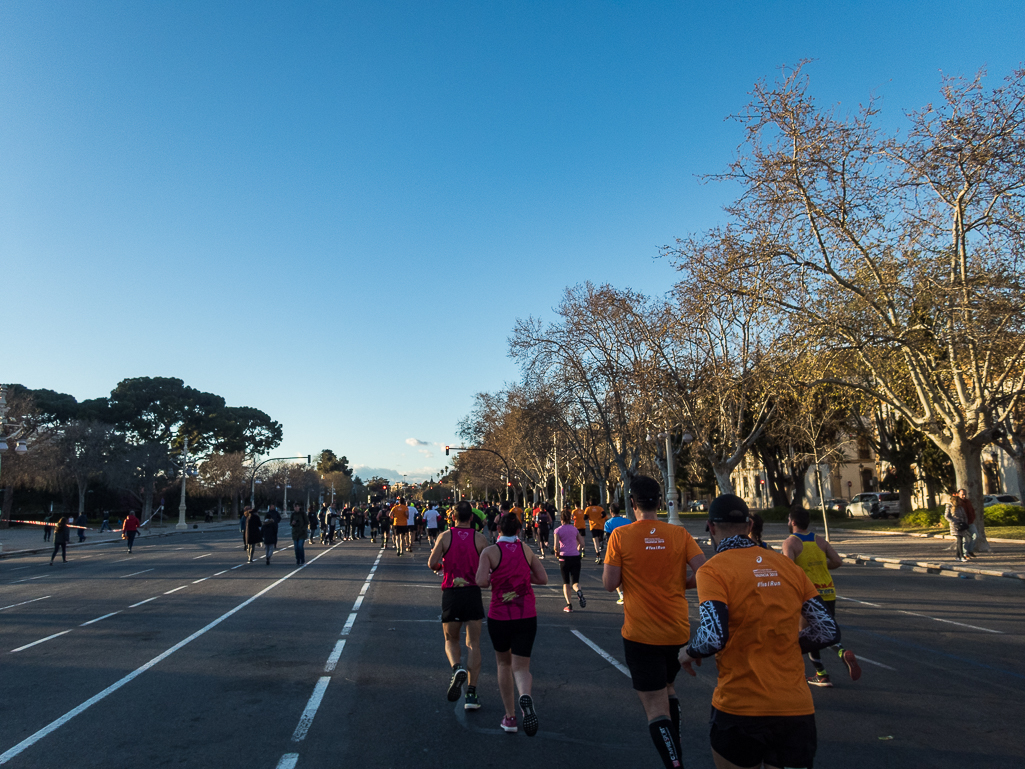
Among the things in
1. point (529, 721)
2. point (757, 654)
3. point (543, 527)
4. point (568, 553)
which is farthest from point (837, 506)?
point (757, 654)

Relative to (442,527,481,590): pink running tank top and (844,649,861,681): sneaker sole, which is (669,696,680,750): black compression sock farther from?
(442,527,481,590): pink running tank top

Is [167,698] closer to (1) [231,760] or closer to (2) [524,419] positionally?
(1) [231,760]

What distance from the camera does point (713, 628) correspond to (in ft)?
9.98

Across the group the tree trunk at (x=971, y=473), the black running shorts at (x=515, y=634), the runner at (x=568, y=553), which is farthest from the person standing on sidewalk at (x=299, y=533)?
the tree trunk at (x=971, y=473)

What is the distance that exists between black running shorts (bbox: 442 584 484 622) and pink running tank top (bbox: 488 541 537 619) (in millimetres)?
557

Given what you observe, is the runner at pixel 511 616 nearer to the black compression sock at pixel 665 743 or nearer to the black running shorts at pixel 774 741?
the black compression sock at pixel 665 743

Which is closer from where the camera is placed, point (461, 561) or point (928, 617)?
point (461, 561)

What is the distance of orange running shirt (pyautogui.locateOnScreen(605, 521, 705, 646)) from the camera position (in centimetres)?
453

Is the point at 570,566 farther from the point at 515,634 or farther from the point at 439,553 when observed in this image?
the point at 515,634

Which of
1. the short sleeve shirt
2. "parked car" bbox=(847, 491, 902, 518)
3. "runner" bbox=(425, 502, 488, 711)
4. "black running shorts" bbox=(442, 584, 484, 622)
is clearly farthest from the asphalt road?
"parked car" bbox=(847, 491, 902, 518)

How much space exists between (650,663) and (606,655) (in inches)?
164

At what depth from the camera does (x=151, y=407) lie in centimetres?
7319

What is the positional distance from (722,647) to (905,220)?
20.7 m

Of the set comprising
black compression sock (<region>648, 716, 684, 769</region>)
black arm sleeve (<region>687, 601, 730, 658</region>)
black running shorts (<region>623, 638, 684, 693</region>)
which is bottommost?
black compression sock (<region>648, 716, 684, 769</region>)
